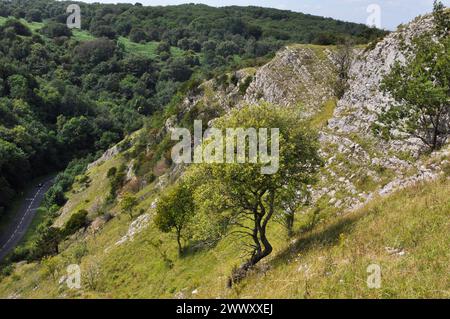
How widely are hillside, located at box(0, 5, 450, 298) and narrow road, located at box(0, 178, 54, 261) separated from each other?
25.8ft

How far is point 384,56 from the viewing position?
40.0 meters

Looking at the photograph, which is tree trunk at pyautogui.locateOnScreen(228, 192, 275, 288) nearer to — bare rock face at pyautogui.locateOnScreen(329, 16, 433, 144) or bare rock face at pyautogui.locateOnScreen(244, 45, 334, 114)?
bare rock face at pyautogui.locateOnScreen(329, 16, 433, 144)

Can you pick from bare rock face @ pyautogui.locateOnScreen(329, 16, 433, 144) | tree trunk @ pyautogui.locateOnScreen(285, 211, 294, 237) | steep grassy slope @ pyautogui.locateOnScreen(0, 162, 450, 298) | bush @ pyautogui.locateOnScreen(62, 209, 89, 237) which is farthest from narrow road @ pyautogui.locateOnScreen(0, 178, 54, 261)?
bare rock face @ pyautogui.locateOnScreen(329, 16, 433, 144)

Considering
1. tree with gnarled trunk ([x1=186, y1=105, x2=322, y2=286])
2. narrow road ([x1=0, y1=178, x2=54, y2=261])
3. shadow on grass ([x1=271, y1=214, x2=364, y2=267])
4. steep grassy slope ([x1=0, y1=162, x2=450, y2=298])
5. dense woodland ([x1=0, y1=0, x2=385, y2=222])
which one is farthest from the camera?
dense woodland ([x1=0, y1=0, x2=385, y2=222])

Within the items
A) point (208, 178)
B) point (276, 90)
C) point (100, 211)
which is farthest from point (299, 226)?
point (100, 211)

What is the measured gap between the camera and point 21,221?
80.5 m

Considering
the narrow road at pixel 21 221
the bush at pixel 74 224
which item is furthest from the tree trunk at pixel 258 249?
the narrow road at pixel 21 221

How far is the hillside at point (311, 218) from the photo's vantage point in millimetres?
13250

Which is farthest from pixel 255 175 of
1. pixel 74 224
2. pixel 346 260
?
pixel 74 224

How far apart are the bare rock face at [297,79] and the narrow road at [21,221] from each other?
163 feet

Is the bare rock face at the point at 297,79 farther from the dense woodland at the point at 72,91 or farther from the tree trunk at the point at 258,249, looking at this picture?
the tree trunk at the point at 258,249

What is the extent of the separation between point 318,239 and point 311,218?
723cm

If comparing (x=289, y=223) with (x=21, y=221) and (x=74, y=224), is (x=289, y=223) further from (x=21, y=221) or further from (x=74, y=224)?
(x=21, y=221)

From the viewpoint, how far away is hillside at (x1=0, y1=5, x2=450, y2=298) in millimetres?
13250
